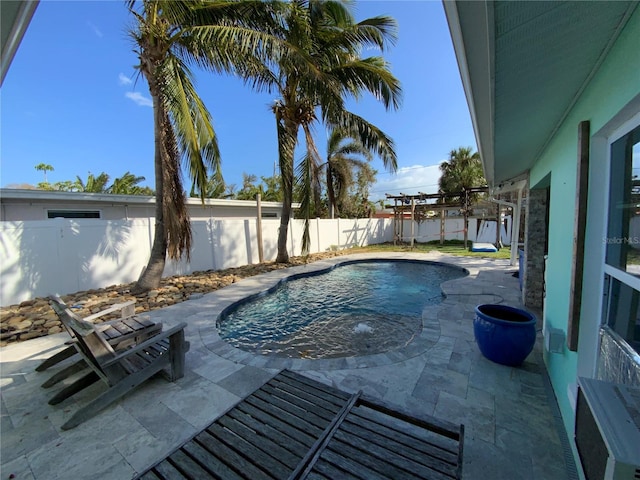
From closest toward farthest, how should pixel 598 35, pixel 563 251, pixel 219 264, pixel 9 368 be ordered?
pixel 598 35 → pixel 563 251 → pixel 9 368 → pixel 219 264

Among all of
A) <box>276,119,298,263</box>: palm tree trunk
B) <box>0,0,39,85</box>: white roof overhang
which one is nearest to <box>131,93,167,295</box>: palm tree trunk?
<box>276,119,298,263</box>: palm tree trunk

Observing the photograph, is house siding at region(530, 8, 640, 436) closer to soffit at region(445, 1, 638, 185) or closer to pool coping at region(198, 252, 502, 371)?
soffit at region(445, 1, 638, 185)

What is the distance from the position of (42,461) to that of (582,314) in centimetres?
434

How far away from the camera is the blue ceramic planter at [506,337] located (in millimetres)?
3018

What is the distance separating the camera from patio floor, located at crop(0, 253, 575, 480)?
1.99 meters

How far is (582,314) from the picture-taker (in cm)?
204

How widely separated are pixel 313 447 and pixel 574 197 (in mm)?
2917

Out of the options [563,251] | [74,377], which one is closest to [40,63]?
[74,377]

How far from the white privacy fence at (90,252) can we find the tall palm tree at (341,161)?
6.09 m

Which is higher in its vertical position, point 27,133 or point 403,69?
point 403,69

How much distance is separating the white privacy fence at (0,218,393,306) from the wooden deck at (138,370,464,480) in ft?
21.4

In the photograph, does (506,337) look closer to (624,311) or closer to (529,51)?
(624,311)

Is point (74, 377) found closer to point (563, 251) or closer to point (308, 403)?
point (308, 403)

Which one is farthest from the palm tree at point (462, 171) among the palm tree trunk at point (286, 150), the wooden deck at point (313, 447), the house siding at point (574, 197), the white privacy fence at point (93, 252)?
the wooden deck at point (313, 447)
